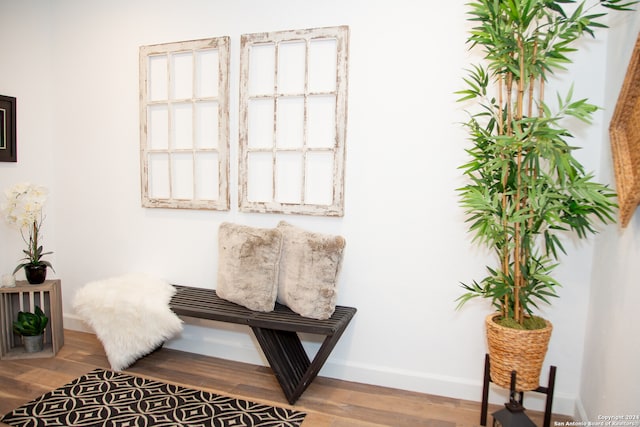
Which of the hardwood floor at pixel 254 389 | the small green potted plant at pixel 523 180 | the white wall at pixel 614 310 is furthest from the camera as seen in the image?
the hardwood floor at pixel 254 389

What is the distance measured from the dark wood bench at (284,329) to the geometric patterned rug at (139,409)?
18cm

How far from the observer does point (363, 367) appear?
Answer: 2480 millimetres

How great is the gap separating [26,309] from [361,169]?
2.55m

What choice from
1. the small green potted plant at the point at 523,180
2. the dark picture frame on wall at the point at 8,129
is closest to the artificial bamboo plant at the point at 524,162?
the small green potted plant at the point at 523,180

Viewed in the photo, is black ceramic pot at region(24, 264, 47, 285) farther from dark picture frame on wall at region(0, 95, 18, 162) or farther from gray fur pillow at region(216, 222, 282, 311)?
gray fur pillow at region(216, 222, 282, 311)

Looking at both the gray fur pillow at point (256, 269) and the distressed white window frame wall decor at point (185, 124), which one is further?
the distressed white window frame wall decor at point (185, 124)

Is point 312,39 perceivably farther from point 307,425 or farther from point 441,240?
point 307,425

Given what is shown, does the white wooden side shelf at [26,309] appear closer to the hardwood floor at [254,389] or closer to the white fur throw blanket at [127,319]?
the hardwood floor at [254,389]

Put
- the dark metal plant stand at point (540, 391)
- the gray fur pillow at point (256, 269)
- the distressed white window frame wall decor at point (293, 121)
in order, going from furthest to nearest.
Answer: the distressed white window frame wall decor at point (293, 121) < the gray fur pillow at point (256, 269) < the dark metal plant stand at point (540, 391)

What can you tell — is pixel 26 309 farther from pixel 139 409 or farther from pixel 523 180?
pixel 523 180

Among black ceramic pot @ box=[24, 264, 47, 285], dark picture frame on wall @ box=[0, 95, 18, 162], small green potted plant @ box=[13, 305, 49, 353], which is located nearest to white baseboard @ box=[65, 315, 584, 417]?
small green potted plant @ box=[13, 305, 49, 353]

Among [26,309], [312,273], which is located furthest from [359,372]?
[26,309]

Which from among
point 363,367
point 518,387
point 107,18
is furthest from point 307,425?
point 107,18

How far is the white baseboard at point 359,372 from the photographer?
7.25 feet
